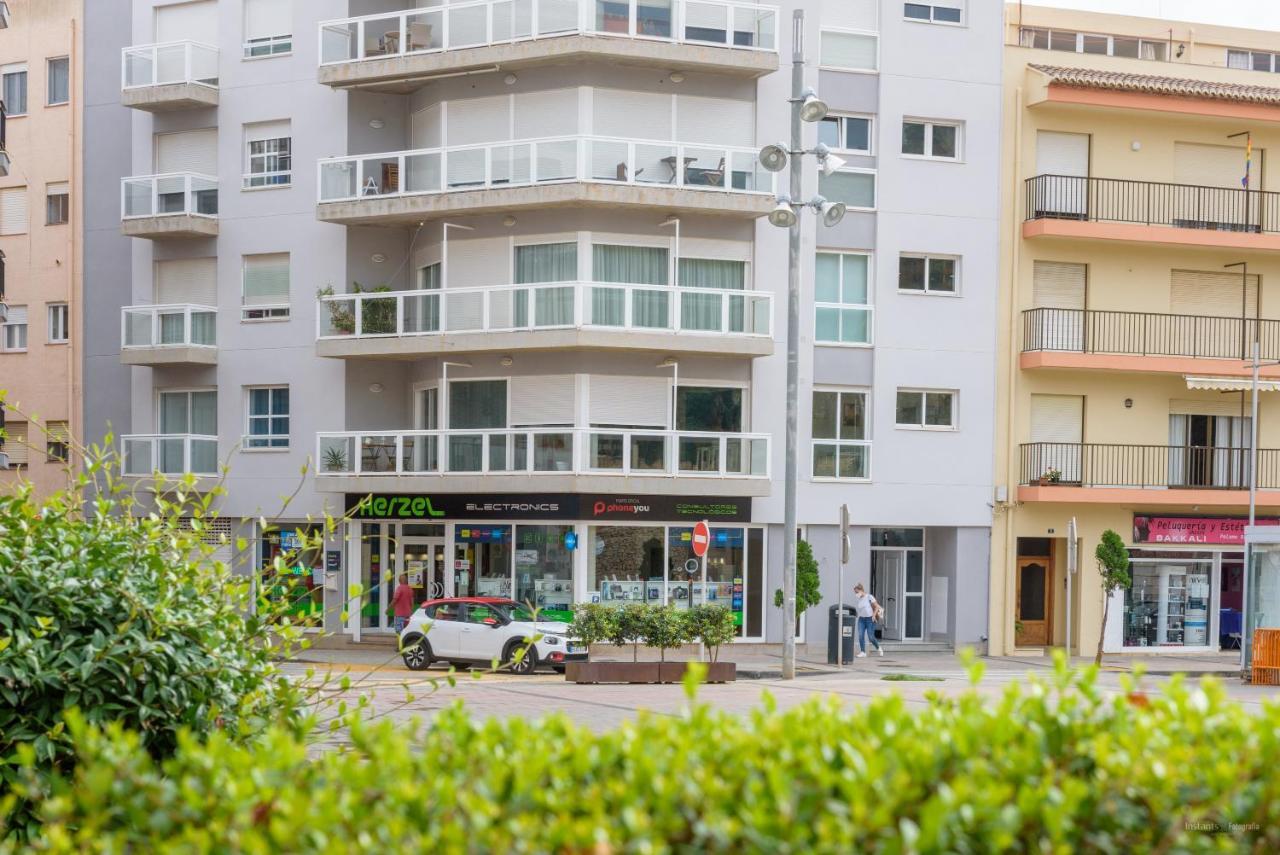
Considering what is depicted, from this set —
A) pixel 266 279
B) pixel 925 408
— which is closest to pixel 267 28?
pixel 266 279

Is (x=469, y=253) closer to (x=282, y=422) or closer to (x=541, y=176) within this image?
(x=541, y=176)

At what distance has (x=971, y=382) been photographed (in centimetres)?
3450

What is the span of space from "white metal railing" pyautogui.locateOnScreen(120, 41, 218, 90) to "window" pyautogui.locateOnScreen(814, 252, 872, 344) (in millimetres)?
14847

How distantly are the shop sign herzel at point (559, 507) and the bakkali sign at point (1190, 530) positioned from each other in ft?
30.8

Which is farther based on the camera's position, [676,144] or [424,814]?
[676,144]

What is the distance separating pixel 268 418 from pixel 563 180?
942 cm

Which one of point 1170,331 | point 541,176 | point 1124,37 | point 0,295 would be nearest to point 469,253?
point 541,176

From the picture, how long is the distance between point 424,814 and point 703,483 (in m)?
27.7

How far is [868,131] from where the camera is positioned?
34.2 meters

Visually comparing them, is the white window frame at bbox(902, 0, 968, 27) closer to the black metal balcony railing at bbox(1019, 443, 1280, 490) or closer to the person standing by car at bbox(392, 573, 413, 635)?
the black metal balcony railing at bbox(1019, 443, 1280, 490)

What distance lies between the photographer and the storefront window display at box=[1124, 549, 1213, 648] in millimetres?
35719

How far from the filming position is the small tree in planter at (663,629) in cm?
2373

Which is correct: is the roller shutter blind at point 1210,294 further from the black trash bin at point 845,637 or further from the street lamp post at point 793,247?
the street lamp post at point 793,247

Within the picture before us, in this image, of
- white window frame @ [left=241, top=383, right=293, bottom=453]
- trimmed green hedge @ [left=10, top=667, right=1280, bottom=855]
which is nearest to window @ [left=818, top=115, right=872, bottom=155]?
white window frame @ [left=241, top=383, right=293, bottom=453]
